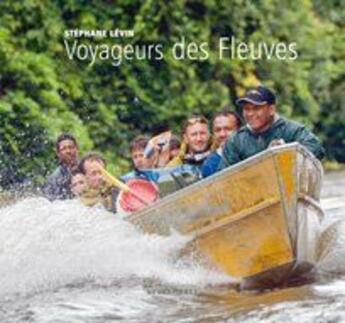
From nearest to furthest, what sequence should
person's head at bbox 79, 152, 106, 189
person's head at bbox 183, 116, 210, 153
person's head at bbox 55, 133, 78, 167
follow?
person's head at bbox 183, 116, 210, 153 → person's head at bbox 79, 152, 106, 189 → person's head at bbox 55, 133, 78, 167

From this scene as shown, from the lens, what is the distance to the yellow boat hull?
901 cm

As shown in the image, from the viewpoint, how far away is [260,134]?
980 centimetres

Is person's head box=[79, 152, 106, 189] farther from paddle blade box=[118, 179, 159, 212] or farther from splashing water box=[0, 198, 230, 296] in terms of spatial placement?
splashing water box=[0, 198, 230, 296]

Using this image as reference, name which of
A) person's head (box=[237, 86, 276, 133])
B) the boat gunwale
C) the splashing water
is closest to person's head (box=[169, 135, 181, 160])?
the splashing water

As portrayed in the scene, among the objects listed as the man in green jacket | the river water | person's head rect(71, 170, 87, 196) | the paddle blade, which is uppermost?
the man in green jacket

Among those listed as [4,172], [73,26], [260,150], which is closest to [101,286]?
[260,150]

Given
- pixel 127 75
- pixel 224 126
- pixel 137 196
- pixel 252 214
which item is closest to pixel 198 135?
pixel 224 126

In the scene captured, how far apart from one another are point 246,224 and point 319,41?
14.1 meters

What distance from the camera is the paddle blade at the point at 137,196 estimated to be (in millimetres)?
10984

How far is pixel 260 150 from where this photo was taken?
32.1ft

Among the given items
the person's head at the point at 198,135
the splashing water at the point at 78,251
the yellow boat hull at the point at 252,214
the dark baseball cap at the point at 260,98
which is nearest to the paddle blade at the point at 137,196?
the splashing water at the point at 78,251

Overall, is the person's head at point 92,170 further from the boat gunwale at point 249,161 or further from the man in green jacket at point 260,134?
the boat gunwale at point 249,161

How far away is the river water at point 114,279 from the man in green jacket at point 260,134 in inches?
34.1

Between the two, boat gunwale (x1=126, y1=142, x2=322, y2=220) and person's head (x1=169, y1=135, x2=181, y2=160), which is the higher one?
person's head (x1=169, y1=135, x2=181, y2=160)
